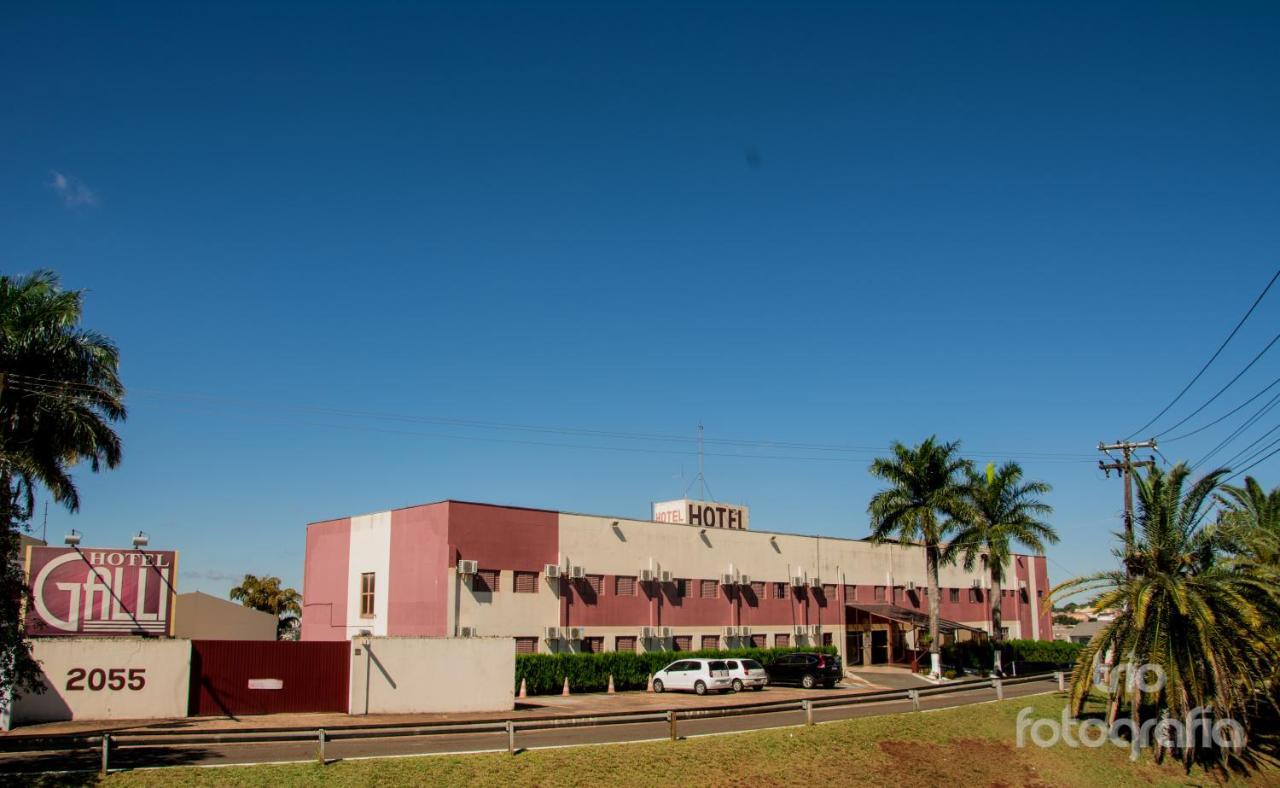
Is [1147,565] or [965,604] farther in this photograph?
[965,604]

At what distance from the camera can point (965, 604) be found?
6669cm

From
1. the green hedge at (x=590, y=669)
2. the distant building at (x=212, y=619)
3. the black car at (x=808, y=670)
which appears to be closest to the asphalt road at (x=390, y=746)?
the black car at (x=808, y=670)

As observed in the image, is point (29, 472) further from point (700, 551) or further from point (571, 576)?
point (700, 551)

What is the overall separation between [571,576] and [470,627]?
543cm

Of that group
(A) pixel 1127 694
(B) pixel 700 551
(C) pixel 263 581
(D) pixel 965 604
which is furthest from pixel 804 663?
(C) pixel 263 581

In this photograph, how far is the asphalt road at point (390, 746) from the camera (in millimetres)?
20609

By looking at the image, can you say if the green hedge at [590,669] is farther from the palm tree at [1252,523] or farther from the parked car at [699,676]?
the palm tree at [1252,523]

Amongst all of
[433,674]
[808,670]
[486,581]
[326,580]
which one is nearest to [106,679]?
[433,674]

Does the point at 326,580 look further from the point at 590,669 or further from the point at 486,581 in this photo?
the point at 590,669

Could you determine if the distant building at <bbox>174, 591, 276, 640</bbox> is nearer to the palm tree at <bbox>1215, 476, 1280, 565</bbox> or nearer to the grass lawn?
the grass lawn

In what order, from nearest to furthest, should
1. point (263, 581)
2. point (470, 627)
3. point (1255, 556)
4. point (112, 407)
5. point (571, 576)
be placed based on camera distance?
1. point (1255, 556)
2. point (112, 407)
3. point (470, 627)
4. point (571, 576)
5. point (263, 581)

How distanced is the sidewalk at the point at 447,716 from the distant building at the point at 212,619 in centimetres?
2737

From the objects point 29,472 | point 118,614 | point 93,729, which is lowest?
point 93,729

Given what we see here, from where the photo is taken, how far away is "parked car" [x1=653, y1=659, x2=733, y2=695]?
134 ft
